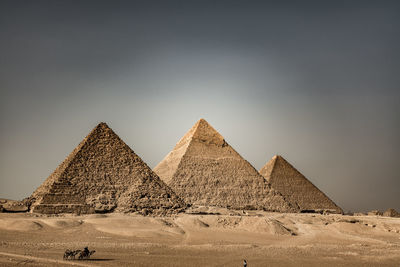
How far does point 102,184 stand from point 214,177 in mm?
18960

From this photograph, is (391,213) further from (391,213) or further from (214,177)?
(214,177)

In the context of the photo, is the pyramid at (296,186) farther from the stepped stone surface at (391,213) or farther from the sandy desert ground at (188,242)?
the sandy desert ground at (188,242)

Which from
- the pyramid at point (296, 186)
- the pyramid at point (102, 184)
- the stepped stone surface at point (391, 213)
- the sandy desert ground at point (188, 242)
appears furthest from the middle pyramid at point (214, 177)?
the stepped stone surface at point (391, 213)

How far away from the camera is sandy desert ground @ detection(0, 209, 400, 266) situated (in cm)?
1625

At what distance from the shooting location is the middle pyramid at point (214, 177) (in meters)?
48.4

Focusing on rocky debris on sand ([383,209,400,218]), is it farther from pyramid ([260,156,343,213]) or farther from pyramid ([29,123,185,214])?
pyramid ([29,123,185,214])

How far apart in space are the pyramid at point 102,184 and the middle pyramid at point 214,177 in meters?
12.9

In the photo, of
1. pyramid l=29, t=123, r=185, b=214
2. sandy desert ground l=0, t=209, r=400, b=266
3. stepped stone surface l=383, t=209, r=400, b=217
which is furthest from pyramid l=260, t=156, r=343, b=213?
pyramid l=29, t=123, r=185, b=214

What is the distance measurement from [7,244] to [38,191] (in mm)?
16415

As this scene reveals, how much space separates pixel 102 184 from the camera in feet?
109

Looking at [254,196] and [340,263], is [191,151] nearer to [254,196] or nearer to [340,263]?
[254,196]

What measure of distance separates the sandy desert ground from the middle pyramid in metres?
15.9

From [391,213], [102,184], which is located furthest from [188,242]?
[391,213]

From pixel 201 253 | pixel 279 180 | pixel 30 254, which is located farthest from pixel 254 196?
pixel 30 254
